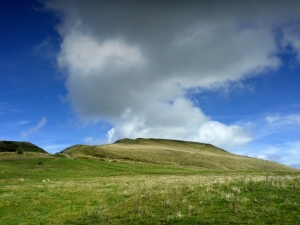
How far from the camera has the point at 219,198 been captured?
20703 millimetres

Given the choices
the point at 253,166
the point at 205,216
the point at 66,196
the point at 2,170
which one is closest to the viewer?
the point at 205,216

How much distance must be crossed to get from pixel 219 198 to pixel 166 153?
12637 cm

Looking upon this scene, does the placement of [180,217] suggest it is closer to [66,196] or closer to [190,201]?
[190,201]

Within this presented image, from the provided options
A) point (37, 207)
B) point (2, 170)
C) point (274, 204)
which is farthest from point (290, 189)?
point (2, 170)

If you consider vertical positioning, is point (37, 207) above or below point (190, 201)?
below

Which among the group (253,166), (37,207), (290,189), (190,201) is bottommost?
(37,207)

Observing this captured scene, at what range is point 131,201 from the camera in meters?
23.4

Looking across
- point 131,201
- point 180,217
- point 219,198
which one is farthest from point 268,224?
point 131,201

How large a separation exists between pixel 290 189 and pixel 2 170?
60.0 metres

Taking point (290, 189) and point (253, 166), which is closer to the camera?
point (290, 189)

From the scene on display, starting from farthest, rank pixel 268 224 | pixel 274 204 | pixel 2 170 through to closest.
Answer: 1. pixel 2 170
2. pixel 274 204
3. pixel 268 224

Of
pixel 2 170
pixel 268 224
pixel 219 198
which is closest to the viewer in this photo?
pixel 268 224

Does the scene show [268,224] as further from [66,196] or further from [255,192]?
[66,196]

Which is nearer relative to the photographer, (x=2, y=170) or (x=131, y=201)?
(x=131, y=201)
